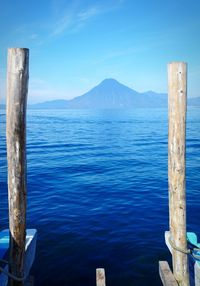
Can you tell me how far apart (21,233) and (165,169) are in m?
17.1

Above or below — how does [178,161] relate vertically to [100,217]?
above

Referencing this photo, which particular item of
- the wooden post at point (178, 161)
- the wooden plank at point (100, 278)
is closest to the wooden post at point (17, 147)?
the wooden plank at point (100, 278)

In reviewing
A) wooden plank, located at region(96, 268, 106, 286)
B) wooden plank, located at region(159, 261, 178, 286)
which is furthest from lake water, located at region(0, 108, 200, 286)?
wooden plank, located at region(96, 268, 106, 286)

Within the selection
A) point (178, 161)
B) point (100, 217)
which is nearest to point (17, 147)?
point (178, 161)

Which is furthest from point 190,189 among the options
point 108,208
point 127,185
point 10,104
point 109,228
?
point 10,104

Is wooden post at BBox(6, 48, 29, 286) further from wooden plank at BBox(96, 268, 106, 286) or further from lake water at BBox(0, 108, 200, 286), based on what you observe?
lake water at BBox(0, 108, 200, 286)

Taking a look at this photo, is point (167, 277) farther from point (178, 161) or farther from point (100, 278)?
point (178, 161)

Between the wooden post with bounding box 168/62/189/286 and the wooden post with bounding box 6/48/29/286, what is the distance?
9.78ft

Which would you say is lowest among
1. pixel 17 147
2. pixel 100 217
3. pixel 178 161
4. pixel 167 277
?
pixel 100 217

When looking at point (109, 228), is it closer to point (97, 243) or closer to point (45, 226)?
point (97, 243)

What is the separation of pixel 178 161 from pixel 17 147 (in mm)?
3295

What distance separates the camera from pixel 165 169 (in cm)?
2192

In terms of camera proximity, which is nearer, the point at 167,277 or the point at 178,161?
the point at 178,161

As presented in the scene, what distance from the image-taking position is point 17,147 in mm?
5781
